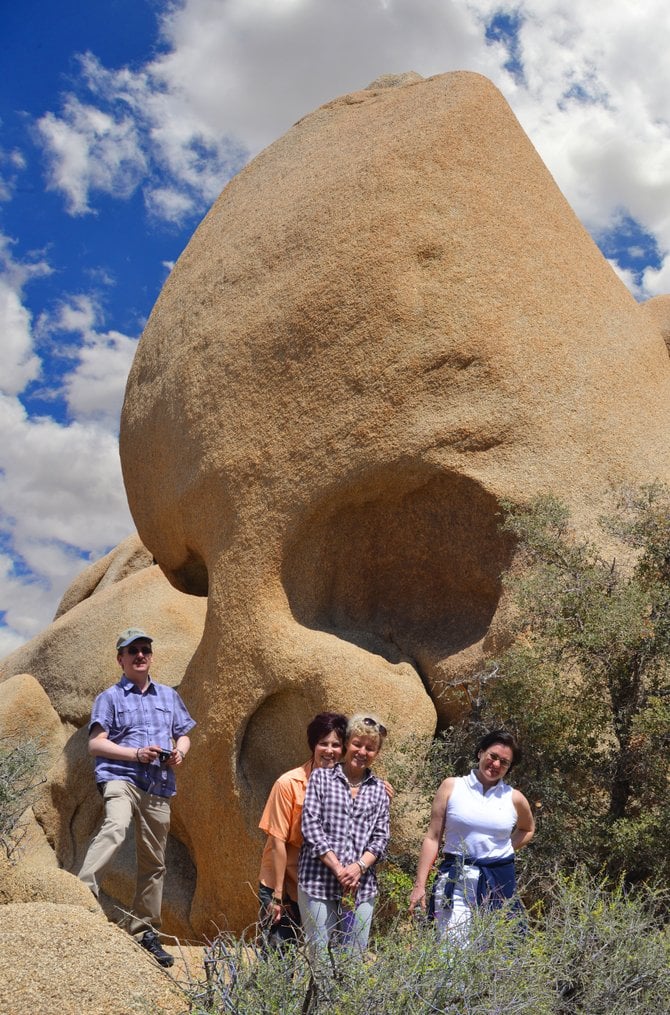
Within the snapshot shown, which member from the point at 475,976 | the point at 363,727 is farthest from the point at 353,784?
the point at 475,976

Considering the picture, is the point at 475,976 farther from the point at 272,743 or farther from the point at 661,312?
the point at 661,312

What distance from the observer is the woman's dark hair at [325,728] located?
15.1ft

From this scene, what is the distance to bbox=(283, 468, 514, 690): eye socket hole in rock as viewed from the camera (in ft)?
25.2

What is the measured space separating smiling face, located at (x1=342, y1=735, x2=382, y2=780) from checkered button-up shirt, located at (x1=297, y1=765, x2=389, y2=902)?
0.05 m

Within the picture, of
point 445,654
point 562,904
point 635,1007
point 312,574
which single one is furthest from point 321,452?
point 635,1007

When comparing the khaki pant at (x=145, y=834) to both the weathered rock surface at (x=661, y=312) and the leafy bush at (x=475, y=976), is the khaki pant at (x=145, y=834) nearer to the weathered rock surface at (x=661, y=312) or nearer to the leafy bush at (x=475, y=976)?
the leafy bush at (x=475, y=976)

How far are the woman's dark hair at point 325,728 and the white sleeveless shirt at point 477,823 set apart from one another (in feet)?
1.77

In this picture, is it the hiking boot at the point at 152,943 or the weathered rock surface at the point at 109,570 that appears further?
the weathered rock surface at the point at 109,570

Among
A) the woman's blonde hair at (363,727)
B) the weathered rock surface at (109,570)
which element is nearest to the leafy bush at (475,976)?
the woman's blonde hair at (363,727)

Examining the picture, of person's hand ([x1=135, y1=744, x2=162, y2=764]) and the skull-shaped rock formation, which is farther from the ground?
the skull-shaped rock formation

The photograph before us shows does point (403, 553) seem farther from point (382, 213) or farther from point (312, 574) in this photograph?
point (382, 213)

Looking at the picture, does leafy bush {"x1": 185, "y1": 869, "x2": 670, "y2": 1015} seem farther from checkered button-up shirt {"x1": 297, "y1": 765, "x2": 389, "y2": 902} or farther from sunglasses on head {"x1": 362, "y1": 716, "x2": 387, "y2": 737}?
sunglasses on head {"x1": 362, "y1": 716, "x2": 387, "y2": 737}

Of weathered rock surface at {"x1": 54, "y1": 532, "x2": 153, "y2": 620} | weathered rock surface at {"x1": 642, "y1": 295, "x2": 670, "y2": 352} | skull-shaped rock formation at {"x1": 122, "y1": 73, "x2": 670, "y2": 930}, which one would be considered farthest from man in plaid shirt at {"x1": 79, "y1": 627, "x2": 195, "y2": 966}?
weathered rock surface at {"x1": 54, "y1": 532, "x2": 153, "y2": 620}

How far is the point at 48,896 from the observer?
5141 millimetres
